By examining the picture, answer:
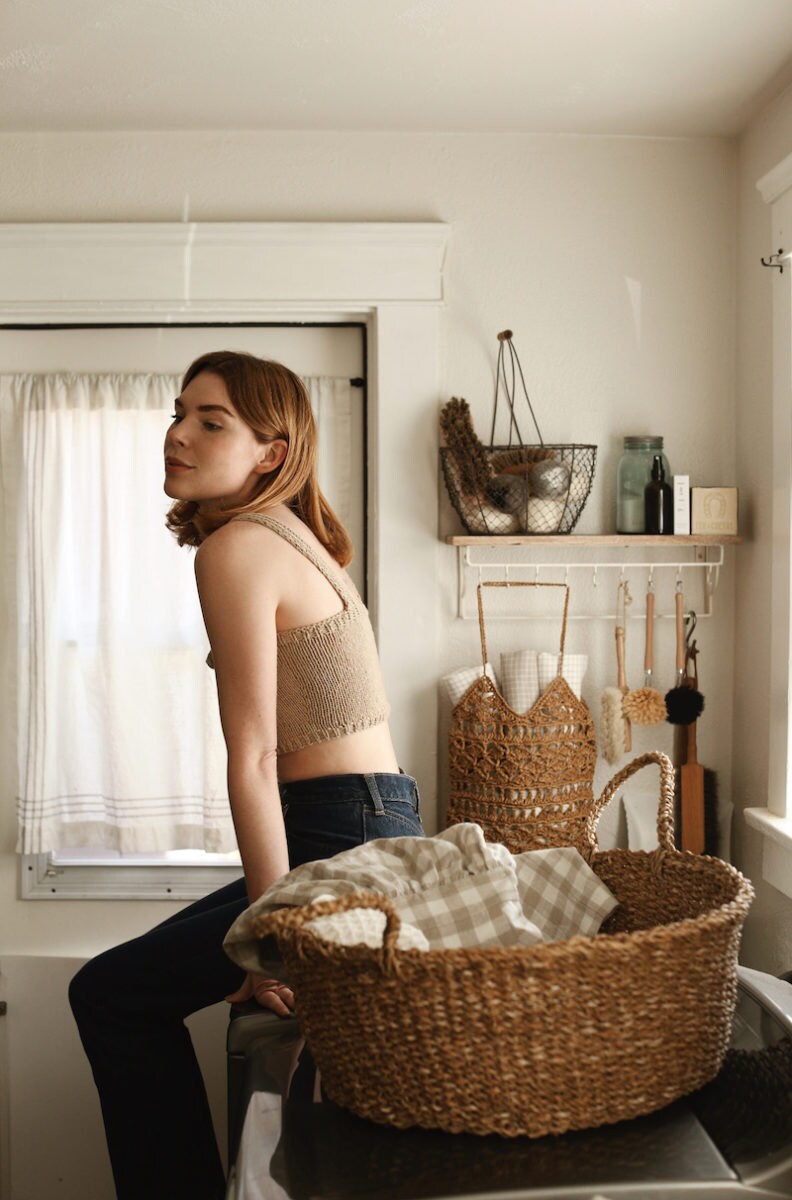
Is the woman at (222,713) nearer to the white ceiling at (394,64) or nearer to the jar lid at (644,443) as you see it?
the white ceiling at (394,64)

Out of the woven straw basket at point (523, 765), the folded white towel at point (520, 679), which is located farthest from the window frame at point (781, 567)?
the folded white towel at point (520, 679)

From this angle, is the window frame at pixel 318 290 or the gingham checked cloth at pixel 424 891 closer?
the gingham checked cloth at pixel 424 891

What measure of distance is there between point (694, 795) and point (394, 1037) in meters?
1.65

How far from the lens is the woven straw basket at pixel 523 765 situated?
223cm

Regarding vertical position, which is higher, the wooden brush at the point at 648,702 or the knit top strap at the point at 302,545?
the knit top strap at the point at 302,545

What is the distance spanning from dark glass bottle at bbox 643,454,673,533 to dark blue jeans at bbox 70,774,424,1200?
1.02 m

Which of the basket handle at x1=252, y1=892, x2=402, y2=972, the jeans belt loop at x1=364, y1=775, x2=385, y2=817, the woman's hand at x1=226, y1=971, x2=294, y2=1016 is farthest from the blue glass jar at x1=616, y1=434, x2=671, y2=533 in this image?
the basket handle at x1=252, y1=892, x2=402, y2=972

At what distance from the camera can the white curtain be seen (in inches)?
96.6

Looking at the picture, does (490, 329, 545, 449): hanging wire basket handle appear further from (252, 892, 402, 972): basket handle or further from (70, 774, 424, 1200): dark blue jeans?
(252, 892, 402, 972): basket handle

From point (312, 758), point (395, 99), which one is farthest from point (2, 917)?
point (395, 99)

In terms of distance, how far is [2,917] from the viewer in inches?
99.3

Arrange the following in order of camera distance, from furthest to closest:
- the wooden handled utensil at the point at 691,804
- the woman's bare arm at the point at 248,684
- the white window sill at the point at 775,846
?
the wooden handled utensil at the point at 691,804
the white window sill at the point at 775,846
the woman's bare arm at the point at 248,684

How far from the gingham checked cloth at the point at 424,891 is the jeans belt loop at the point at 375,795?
0.45m

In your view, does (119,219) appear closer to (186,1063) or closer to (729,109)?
(729,109)
